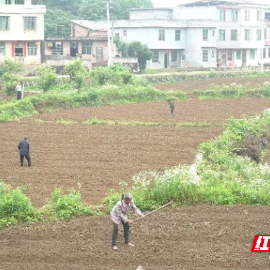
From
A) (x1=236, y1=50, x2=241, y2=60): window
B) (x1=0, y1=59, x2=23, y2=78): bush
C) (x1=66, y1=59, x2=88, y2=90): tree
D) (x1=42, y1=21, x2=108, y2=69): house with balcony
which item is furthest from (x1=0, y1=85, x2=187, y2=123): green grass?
(x1=236, y1=50, x2=241, y2=60): window

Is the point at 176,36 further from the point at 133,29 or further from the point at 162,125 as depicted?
the point at 162,125

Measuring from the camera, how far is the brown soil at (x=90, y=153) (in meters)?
23.3

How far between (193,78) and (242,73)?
23.2ft

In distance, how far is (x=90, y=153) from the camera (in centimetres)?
2877

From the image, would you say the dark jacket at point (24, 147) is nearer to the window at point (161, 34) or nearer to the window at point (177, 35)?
the window at point (161, 34)

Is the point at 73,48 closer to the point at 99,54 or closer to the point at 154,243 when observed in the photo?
the point at 99,54

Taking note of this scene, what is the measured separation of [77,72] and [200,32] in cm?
2979

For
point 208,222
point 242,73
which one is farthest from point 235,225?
point 242,73

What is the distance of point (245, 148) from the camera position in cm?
2958

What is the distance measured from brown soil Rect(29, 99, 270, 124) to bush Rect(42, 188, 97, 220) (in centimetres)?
1912

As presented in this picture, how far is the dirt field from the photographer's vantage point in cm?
1538

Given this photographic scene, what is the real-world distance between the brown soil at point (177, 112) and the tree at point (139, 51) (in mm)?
19863

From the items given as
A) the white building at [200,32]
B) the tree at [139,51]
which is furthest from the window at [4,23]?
the white building at [200,32]

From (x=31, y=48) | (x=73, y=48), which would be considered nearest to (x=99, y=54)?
(x=73, y=48)
